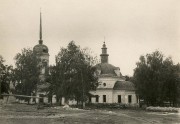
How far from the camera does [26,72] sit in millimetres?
47719

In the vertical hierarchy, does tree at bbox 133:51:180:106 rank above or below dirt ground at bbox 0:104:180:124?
above

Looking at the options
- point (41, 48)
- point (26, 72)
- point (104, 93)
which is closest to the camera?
point (26, 72)

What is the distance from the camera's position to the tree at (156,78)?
38.5m

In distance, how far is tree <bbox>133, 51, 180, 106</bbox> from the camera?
38531 mm

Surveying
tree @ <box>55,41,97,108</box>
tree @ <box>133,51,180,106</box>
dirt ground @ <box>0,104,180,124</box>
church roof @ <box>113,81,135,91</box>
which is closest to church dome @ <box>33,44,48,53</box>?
church roof @ <box>113,81,135,91</box>

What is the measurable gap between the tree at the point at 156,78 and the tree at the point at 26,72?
1423cm

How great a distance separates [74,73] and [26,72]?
10978mm

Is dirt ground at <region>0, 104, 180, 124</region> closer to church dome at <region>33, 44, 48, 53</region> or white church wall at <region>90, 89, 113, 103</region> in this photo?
white church wall at <region>90, 89, 113, 103</region>

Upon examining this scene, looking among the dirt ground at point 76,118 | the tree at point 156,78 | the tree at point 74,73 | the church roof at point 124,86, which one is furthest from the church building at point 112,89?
the dirt ground at point 76,118

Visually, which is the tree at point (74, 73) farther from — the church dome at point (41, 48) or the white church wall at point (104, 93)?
the church dome at point (41, 48)

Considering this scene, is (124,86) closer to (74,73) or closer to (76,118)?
(74,73)

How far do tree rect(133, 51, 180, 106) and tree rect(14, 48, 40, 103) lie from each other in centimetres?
1423

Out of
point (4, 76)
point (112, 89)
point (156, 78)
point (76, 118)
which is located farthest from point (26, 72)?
point (76, 118)

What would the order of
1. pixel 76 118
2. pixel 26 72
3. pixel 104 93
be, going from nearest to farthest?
1. pixel 76 118
2. pixel 26 72
3. pixel 104 93
